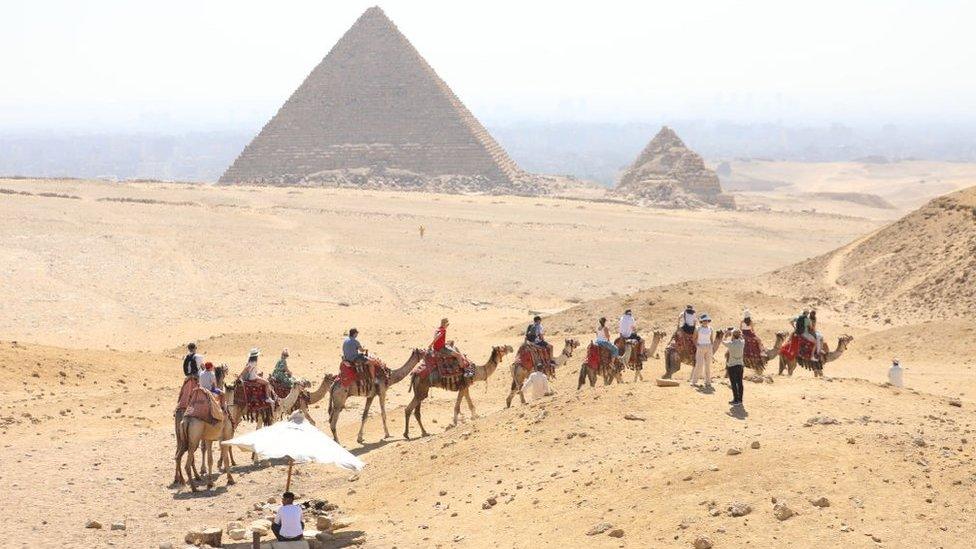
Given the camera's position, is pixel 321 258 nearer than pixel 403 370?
No

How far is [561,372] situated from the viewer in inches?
854

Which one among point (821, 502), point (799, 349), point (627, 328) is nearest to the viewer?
point (821, 502)

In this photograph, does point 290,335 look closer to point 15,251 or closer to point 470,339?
point 470,339

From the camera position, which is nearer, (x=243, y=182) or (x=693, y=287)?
(x=693, y=287)

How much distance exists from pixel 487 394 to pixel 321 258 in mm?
28917

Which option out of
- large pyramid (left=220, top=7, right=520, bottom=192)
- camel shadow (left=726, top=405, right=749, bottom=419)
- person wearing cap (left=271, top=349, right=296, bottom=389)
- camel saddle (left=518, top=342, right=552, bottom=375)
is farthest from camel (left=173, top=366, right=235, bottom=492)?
large pyramid (left=220, top=7, right=520, bottom=192)

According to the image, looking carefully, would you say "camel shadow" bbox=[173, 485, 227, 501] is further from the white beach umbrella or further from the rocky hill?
the rocky hill

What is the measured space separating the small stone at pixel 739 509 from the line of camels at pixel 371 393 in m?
6.33

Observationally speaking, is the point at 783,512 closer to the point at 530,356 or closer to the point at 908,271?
the point at 530,356

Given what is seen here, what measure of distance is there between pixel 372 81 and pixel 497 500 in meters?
102

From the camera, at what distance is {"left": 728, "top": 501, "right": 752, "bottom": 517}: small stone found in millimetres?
10445

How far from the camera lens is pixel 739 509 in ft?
34.3

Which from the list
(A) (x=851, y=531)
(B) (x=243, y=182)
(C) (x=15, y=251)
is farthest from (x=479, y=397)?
(B) (x=243, y=182)

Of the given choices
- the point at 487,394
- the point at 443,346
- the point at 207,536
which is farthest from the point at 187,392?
the point at 487,394
